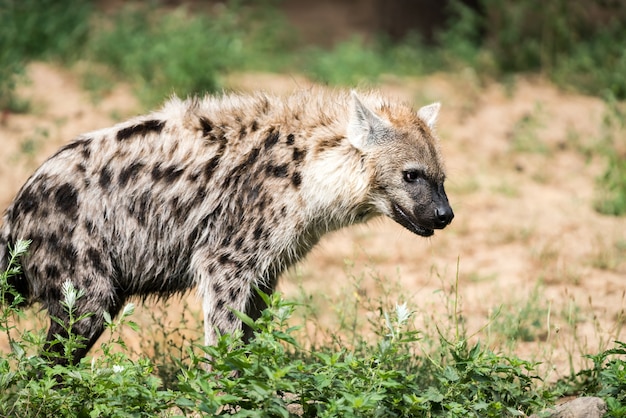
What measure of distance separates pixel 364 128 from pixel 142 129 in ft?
3.33

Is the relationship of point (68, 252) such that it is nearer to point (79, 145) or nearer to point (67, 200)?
point (67, 200)

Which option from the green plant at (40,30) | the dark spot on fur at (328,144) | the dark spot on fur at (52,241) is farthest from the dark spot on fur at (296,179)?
the green plant at (40,30)

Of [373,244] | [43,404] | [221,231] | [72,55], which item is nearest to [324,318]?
[373,244]

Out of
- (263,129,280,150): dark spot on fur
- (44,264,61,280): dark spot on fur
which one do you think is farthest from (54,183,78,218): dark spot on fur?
(263,129,280,150): dark spot on fur

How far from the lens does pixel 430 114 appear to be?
14.3ft

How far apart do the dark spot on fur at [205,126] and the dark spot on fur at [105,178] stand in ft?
1.52

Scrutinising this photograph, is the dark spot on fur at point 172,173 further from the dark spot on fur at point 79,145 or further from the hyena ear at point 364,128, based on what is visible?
the hyena ear at point 364,128

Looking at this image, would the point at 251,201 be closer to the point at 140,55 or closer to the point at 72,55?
the point at 140,55

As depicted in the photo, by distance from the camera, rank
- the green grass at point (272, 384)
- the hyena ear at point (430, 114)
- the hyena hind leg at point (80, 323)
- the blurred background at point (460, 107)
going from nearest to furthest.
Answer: the green grass at point (272, 384), the hyena hind leg at point (80, 323), the hyena ear at point (430, 114), the blurred background at point (460, 107)

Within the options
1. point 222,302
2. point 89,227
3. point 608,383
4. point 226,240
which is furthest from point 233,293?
point 608,383

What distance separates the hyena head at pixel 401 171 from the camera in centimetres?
395

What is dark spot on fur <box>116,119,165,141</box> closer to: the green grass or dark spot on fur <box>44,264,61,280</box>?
dark spot on fur <box>44,264,61,280</box>

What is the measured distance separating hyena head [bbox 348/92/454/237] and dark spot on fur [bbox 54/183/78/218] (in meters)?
1.25

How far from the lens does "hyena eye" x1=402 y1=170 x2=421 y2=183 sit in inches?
157
